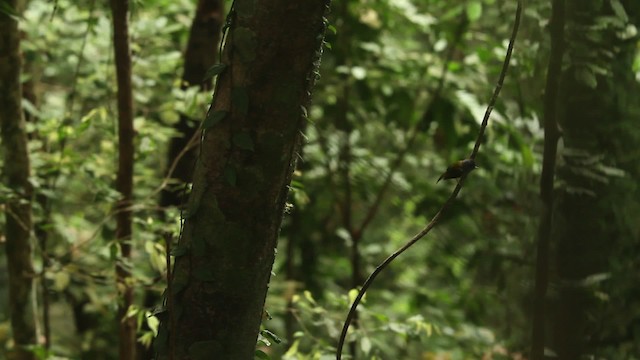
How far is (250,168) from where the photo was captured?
3.35 feet

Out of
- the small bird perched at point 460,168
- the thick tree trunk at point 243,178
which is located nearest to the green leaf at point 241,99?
the thick tree trunk at point 243,178

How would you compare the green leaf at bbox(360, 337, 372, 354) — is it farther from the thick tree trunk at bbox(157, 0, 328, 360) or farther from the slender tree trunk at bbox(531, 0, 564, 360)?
the thick tree trunk at bbox(157, 0, 328, 360)

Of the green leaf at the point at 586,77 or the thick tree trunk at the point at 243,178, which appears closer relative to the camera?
the thick tree trunk at the point at 243,178

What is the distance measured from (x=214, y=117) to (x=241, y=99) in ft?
0.19

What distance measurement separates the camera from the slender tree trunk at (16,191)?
186cm

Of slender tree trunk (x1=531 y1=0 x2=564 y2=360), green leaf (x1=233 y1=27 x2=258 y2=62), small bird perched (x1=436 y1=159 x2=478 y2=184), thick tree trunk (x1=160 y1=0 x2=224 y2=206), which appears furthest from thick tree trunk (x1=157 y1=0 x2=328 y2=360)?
thick tree trunk (x1=160 y1=0 x2=224 y2=206)

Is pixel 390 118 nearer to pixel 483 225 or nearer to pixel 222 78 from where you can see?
pixel 483 225

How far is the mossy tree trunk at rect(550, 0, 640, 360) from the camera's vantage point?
1.32m

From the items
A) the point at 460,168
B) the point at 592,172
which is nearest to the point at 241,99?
the point at 460,168

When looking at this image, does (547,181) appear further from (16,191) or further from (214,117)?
(16,191)

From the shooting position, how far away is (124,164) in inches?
77.9

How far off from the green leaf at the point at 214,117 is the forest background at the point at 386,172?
0.04m

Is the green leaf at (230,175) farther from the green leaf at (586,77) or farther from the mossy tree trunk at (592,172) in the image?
the green leaf at (586,77)

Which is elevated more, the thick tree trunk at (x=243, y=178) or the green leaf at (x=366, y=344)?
the thick tree trunk at (x=243, y=178)
